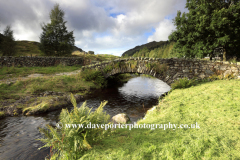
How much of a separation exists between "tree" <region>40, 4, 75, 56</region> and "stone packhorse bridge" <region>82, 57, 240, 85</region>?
70.6 feet

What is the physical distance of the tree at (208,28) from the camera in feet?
44.1

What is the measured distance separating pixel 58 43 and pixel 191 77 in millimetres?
29643

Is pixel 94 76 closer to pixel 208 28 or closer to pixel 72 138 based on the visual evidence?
pixel 72 138

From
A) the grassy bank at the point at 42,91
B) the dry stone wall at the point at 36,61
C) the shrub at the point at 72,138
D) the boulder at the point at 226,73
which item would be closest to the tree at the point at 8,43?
the dry stone wall at the point at 36,61

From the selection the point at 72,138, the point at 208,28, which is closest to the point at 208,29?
the point at 208,28

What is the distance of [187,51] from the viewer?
1628cm

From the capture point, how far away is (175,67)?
41.7 feet

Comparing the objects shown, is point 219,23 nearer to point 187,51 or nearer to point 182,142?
point 187,51

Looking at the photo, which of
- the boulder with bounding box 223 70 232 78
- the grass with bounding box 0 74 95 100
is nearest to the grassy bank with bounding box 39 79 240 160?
the boulder with bounding box 223 70 232 78

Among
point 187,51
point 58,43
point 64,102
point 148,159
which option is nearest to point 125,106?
point 64,102

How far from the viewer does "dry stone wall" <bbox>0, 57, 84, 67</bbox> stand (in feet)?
68.7

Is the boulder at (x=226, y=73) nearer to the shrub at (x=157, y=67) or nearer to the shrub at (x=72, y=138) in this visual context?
the shrub at (x=157, y=67)

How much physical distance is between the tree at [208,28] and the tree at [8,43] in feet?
110

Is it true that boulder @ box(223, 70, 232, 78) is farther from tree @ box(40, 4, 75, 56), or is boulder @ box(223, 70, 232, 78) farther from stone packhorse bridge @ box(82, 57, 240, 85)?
tree @ box(40, 4, 75, 56)
